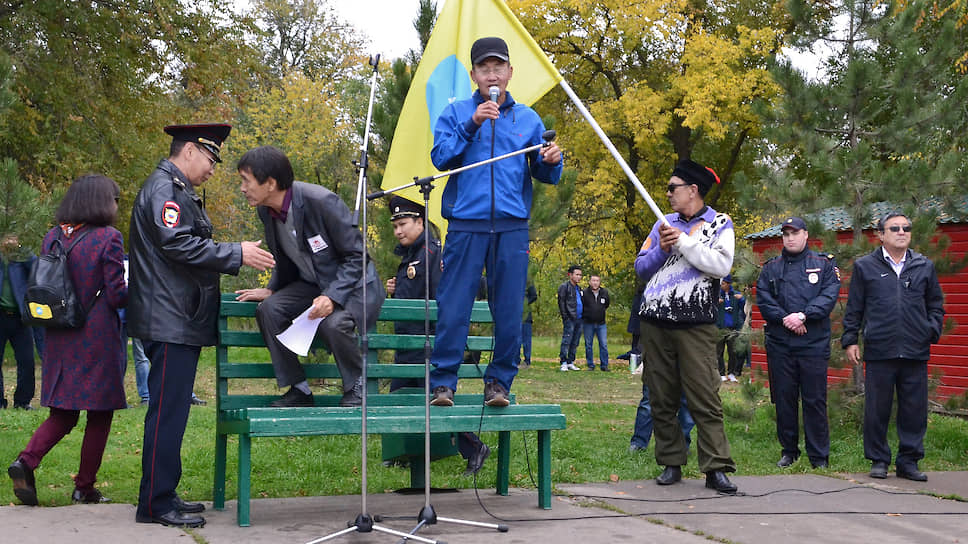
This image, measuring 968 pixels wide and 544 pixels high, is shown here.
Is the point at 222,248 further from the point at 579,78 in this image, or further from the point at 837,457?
the point at 579,78

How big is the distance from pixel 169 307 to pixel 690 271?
10.8ft

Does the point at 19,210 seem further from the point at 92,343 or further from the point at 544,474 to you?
the point at 544,474

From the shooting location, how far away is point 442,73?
6.68 metres

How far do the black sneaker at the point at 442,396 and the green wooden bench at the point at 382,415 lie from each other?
0.07 meters

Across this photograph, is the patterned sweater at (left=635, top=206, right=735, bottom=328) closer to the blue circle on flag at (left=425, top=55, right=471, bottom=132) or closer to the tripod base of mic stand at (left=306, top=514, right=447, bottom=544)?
the blue circle on flag at (left=425, top=55, right=471, bottom=132)

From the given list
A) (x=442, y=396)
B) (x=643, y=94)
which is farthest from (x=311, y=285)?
(x=643, y=94)

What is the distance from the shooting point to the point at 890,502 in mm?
6195

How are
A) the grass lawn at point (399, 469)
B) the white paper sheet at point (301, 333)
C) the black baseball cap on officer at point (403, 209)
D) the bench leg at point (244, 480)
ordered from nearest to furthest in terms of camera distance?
the bench leg at point (244, 480)
the white paper sheet at point (301, 333)
the grass lawn at point (399, 469)
the black baseball cap on officer at point (403, 209)

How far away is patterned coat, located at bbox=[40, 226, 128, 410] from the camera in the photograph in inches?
216

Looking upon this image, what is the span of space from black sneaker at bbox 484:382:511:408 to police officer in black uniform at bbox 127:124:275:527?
1394 millimetres

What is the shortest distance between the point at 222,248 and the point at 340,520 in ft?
5.06

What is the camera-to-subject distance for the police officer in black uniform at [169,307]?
16.4 feet

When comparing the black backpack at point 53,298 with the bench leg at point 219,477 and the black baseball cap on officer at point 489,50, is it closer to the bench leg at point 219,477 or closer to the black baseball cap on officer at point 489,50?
the bench leg at point 219,477

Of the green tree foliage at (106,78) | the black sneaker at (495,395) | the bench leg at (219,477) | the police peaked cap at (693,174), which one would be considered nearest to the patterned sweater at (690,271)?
the police peaked cap at (693,174)
